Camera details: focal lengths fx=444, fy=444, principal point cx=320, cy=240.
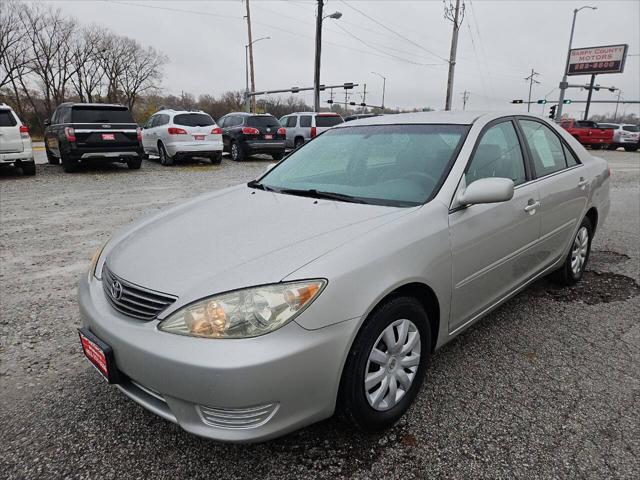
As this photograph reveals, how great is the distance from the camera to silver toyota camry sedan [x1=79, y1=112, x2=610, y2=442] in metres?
1.69

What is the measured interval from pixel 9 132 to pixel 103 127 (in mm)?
1950

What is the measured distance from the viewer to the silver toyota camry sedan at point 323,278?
1692 millimetres

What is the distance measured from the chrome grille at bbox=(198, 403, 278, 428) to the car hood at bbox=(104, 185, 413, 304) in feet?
1.49

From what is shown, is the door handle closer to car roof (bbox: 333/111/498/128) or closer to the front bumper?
car roof (bbox: 333/111/498/128)

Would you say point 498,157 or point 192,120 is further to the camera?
point 192,120

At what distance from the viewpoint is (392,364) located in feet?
6.81

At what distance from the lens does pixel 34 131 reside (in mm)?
41125

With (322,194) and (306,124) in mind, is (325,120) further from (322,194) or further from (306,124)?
(322,194)

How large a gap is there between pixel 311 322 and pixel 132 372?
779mm

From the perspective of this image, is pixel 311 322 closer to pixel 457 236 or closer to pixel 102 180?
pixel 457 236

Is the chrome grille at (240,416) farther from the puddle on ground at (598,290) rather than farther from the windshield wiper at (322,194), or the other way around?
the puddle on ground at (598,290)

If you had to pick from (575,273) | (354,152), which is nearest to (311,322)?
(354,152)

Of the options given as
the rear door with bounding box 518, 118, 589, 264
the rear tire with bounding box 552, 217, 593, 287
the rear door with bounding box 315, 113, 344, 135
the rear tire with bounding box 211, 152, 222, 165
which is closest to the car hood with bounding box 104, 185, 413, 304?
the rear door with bounding box 518, 118, 589, 264

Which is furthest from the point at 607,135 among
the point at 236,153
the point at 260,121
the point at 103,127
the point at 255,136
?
the point at 103,127
